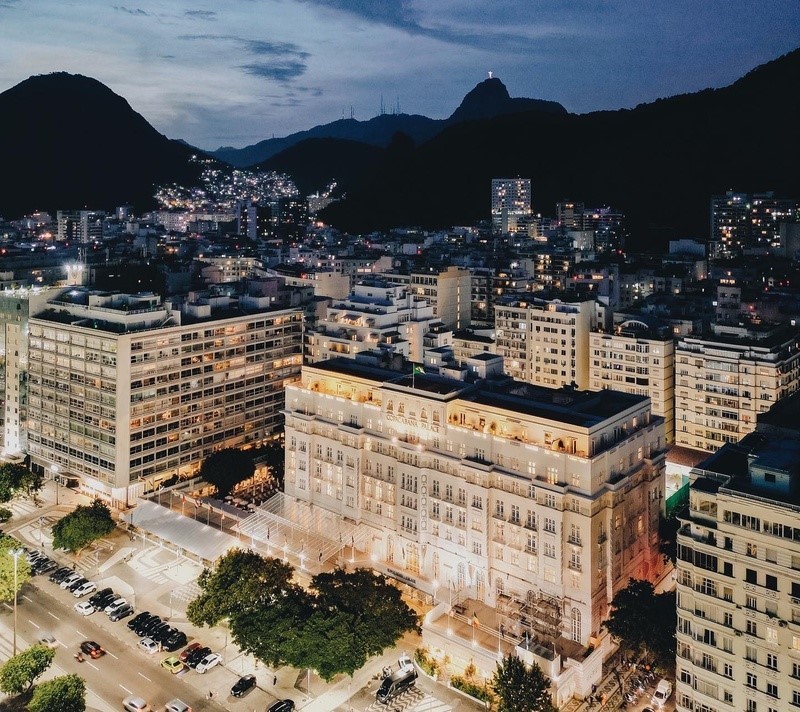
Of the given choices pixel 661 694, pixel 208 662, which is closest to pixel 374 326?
pixel 208 662

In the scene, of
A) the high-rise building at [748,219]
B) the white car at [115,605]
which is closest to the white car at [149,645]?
the white car at [115,605]

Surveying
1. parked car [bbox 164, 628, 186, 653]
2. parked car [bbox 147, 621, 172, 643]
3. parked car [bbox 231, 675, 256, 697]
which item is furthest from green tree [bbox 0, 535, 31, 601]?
parked car [bbox 231, 675, 256, 697]

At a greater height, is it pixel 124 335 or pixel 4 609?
pixel 124 335

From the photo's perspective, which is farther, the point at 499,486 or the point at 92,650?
the point at 499,486

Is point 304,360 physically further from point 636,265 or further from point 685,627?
point 636,265

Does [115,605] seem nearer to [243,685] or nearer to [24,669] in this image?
[24,669]

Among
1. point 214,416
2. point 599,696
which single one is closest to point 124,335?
point 214,416

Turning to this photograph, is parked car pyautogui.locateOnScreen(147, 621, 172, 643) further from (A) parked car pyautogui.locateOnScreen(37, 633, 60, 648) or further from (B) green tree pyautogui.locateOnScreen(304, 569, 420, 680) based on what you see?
(B) green tree pyautogui.locateOnScreen(304, 569, 420, 680)
